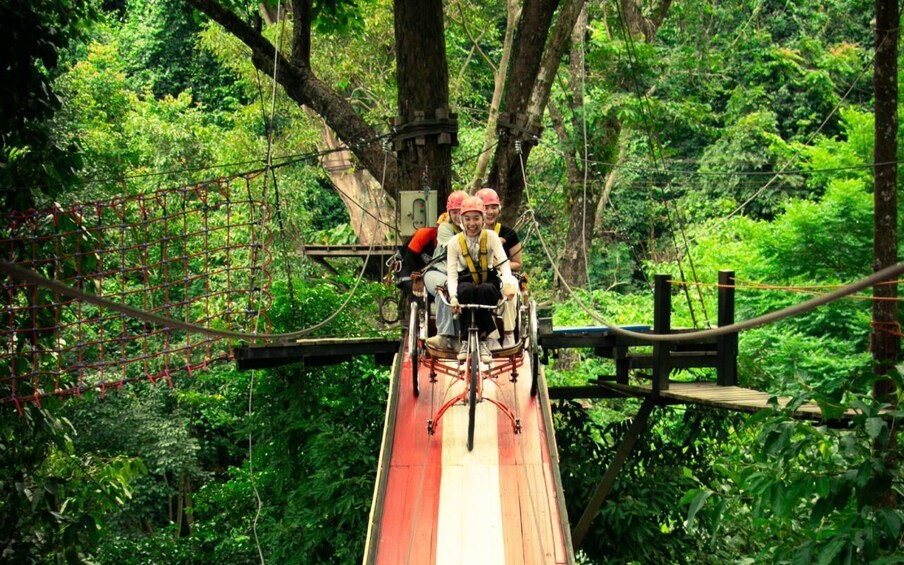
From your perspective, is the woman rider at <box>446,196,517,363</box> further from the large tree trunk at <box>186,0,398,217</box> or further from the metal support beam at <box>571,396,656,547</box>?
the large tree trunk at <box>186,0,398,217</box>

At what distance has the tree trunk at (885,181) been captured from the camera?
7.52m

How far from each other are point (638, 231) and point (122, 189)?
9335 millimetres

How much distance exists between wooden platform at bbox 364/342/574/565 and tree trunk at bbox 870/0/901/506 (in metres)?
2.19

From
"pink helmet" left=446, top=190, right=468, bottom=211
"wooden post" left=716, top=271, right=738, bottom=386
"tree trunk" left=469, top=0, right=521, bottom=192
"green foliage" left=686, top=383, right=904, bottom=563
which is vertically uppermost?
"tree trunk" left=469, top=0, right=521, bottom=192

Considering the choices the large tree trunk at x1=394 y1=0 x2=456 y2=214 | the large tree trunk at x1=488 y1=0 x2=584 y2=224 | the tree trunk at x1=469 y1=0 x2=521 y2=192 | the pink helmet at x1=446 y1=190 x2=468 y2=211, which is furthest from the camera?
the tree trunk at x1=469 y1=0 x2=521 y2=192

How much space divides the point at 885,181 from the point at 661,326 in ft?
5.71

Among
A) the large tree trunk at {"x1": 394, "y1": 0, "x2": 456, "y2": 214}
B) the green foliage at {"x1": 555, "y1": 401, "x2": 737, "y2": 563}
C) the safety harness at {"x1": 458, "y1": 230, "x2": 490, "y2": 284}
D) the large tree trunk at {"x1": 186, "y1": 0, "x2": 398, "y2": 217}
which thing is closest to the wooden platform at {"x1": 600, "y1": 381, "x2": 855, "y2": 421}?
the green foliage at {"x1": 555, "y1": 401, "x2": 737, "y2": 563}

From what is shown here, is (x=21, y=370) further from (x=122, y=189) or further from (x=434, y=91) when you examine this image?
(x=122, y=189)

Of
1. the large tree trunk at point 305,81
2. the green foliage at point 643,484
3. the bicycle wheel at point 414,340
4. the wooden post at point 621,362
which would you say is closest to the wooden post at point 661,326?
the wooden post at point 621,362

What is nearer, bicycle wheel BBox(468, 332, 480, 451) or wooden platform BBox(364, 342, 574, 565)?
wooden platform BBox(364, 342, 574, 565)

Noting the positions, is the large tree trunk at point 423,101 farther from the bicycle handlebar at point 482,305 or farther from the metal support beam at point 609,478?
the bicycle handlebar at point 482,305

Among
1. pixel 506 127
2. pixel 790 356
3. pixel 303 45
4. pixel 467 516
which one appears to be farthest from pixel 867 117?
pixel 467 516

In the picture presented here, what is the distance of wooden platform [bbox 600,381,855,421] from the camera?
6.46 m

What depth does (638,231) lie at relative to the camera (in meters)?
20.0
